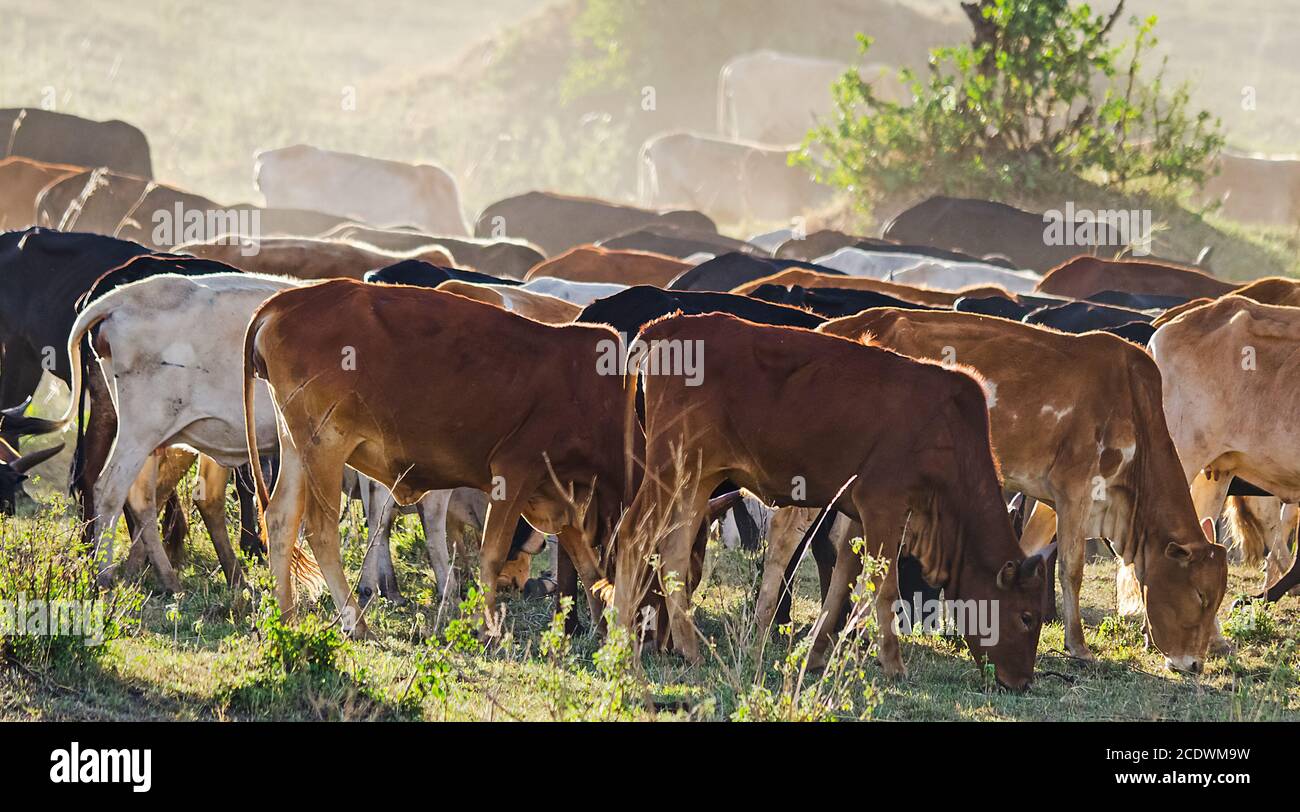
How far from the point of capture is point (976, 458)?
25.5ft

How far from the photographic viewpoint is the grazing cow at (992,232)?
2119cm

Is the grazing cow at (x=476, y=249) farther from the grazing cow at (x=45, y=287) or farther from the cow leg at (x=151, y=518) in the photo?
the cow leg at (x=151, y=518)

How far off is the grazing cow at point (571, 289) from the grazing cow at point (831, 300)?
1597mm

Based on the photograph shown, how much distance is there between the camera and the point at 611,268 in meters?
15.6

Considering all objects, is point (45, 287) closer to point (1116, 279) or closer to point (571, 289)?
point (571, 289)

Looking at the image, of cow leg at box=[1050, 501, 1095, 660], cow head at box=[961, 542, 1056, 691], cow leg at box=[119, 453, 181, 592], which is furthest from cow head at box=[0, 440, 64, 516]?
cow leg at box=[1050, 501, 1095, 660]

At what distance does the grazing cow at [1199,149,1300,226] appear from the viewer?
32781mm

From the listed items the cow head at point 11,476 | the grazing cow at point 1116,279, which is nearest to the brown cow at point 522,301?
the cow head at point 11,476

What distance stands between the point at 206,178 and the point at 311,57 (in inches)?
750

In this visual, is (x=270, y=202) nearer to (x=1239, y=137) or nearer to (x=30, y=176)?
(x=30, y=176)

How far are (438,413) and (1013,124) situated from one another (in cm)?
1643

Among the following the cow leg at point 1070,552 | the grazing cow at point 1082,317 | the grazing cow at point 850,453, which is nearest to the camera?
the grazing cow at point 850,453

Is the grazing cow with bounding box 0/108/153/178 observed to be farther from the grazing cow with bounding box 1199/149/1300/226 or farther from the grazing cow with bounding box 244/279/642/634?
the grazing cow with bounding box 244/279/642/634
